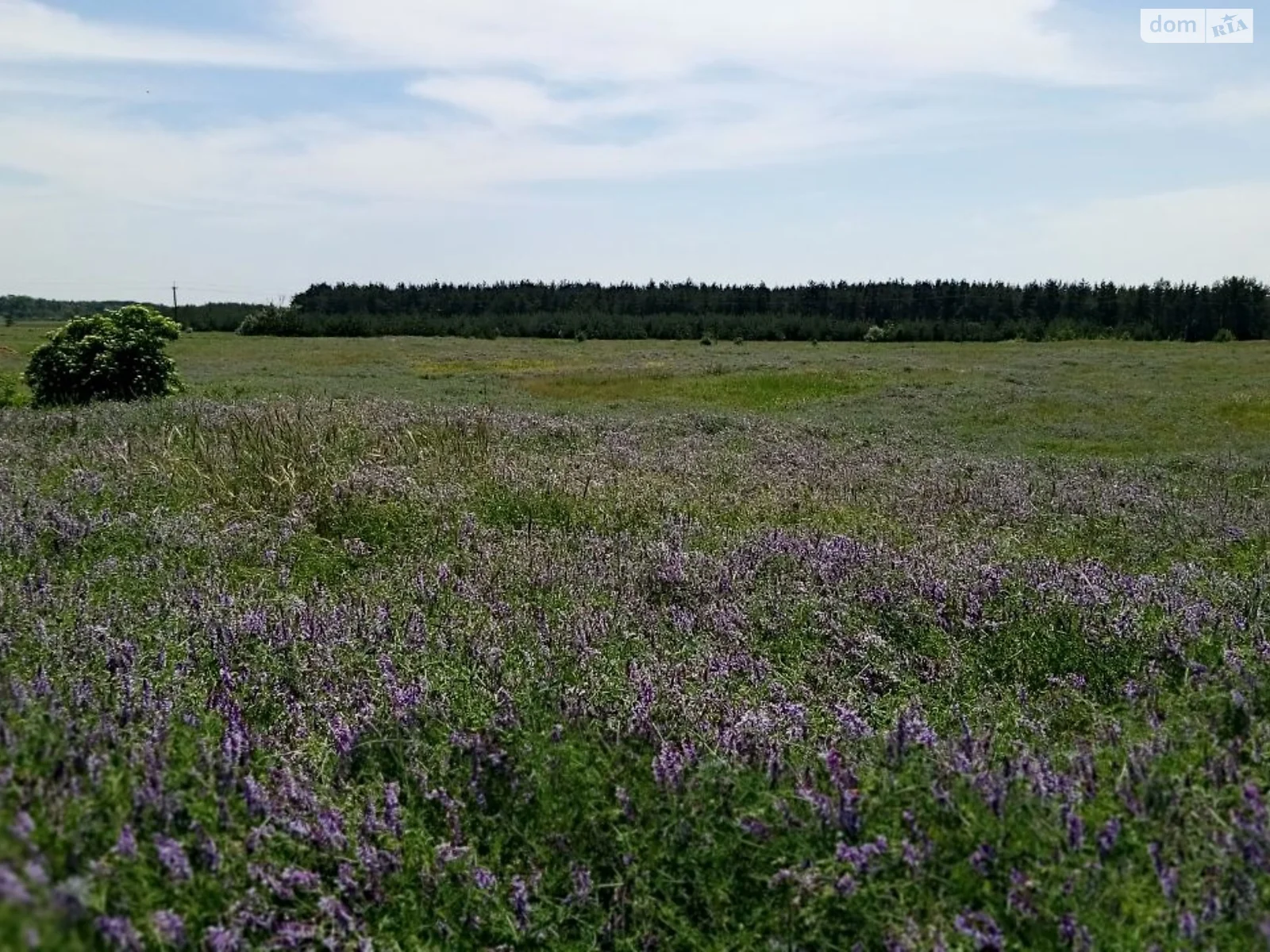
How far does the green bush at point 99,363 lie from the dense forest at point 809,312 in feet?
246

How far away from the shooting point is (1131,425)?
894 inches

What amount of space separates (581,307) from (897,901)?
447 ft

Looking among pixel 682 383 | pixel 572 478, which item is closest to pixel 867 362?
pixel 682 383

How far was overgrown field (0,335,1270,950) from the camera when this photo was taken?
9.29ft

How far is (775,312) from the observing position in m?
133

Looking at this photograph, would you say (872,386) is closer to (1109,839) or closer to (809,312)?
(1109,839)

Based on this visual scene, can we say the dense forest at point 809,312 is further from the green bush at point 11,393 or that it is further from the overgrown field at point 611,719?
the overgrown field at point 611,719

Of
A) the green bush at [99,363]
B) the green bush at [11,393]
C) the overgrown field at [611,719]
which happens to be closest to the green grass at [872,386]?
the green bush at [11,393]

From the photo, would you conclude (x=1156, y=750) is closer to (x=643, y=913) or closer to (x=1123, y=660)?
(x=1123, y=660)

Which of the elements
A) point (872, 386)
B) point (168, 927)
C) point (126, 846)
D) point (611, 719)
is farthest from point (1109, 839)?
point (872, 386)

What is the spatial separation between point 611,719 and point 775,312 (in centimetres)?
13283

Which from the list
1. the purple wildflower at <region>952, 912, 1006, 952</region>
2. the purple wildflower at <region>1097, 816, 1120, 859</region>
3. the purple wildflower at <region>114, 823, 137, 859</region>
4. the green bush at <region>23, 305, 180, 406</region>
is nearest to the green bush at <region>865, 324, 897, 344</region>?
the green bush at <region>23, 305, 180, 406</region>

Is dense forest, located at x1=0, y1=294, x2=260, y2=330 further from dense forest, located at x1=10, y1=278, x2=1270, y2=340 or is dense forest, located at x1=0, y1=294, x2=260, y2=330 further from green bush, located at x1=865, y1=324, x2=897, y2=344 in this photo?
green bush, located at x1=865, y1=324, x2=897, y2=344

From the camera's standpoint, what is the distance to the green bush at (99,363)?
20.8 meters
